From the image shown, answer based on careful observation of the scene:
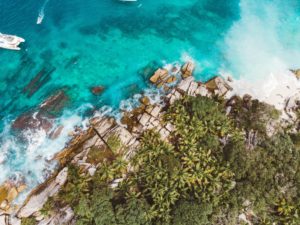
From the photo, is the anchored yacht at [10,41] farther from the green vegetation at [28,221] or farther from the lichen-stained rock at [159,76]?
the green vegetation at [28,221]

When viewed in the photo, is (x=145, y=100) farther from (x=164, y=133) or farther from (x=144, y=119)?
(x=164, y=133)

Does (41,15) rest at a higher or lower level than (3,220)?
higher

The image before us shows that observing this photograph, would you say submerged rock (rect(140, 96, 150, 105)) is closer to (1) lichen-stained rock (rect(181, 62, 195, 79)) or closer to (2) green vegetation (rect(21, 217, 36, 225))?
(1) lichen-stained rock (rect(181, 62, 195, 79))

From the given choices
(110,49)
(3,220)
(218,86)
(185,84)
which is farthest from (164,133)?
(3,220)

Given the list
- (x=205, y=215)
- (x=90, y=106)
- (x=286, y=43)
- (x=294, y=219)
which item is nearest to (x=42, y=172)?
(x=90, y=106)

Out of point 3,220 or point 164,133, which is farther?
point 164,133

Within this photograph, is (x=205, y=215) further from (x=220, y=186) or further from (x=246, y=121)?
(x=246, y=121)
